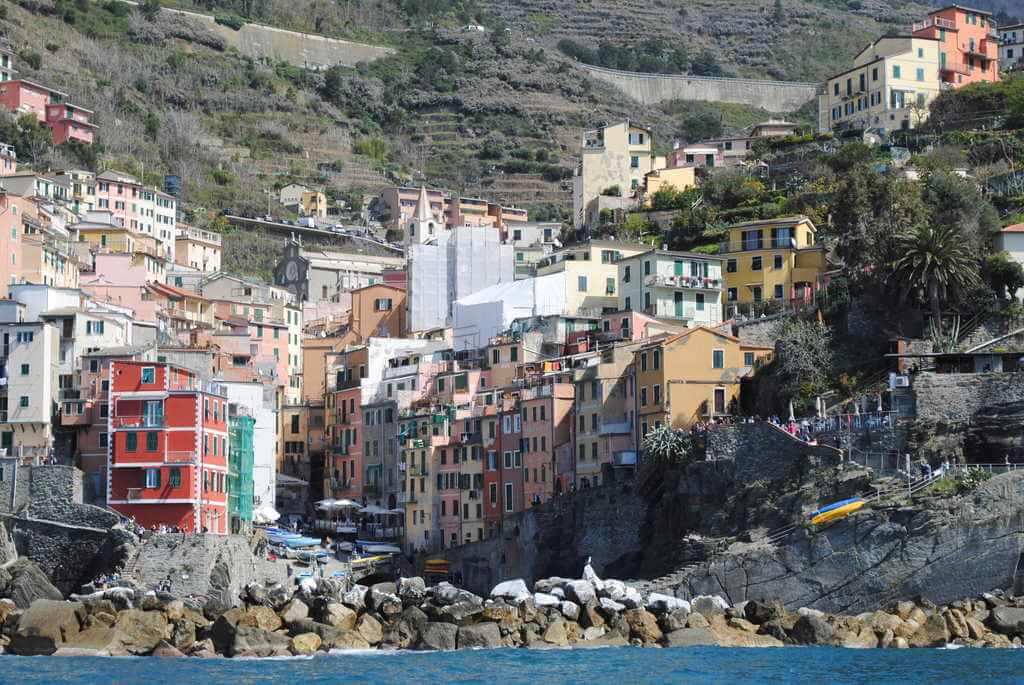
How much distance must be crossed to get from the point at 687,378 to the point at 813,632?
20438 mm

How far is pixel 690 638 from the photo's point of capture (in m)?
66.9

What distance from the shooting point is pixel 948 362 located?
258 feet

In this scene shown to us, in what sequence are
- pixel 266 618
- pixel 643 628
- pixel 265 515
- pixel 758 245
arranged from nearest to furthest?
pixel 643 628 < pixel 266 618 < pixel 265 515 < pixel 758 245

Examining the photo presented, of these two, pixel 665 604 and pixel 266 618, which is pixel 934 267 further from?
pixel 266 618

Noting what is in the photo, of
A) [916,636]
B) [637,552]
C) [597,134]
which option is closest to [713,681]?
[916,636]

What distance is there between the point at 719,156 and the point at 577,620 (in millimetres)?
73848

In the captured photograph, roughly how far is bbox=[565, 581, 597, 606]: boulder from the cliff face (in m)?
5.18

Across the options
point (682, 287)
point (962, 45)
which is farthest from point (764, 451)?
point (962, 45)

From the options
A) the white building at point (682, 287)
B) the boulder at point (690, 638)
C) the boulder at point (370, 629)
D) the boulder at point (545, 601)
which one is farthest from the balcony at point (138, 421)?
the boulder at point (690, 638)

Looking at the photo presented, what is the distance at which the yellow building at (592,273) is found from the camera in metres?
107

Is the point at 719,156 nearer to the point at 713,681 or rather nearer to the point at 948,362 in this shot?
the point at 948,362

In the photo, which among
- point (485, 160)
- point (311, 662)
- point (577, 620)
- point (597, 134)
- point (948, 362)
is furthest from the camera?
point (485, 160)

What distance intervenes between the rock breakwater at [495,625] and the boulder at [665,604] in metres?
0.07

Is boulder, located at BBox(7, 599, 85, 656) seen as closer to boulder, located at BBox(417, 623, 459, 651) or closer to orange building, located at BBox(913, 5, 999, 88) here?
boulder, located at BBox(417, 623, 459, 651)
